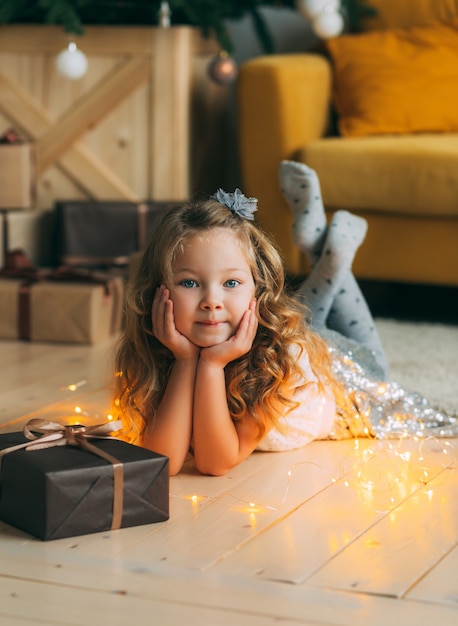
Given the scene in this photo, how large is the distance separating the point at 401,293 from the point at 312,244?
1.15 m

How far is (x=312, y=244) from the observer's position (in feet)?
6.57

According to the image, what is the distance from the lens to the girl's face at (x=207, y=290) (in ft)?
4.63

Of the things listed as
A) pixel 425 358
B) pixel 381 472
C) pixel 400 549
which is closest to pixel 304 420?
pixel 381 472

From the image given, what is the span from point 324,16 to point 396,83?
0.34m

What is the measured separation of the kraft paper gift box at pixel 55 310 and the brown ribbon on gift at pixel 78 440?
1.09 metres

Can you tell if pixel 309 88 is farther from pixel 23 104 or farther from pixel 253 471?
pixel 253 471

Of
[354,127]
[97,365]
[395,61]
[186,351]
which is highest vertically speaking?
[395,61]

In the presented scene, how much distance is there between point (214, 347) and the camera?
142 cm

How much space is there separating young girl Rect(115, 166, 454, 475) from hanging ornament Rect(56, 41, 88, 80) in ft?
4.98

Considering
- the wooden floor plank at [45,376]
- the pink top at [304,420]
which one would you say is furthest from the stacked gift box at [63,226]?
the pink top at [304,420]

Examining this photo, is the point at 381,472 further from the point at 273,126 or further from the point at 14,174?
the point at 14,174

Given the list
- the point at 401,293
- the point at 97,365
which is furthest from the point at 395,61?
the point at 97,365

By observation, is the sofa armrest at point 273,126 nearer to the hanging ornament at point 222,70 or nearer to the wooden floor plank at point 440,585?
the hanging ornament at point 222,70

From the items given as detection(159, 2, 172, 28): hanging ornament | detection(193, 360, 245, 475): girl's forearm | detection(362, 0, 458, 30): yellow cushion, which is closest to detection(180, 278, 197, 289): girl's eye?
detection(193, 360, 245, 475): girl's forearm
